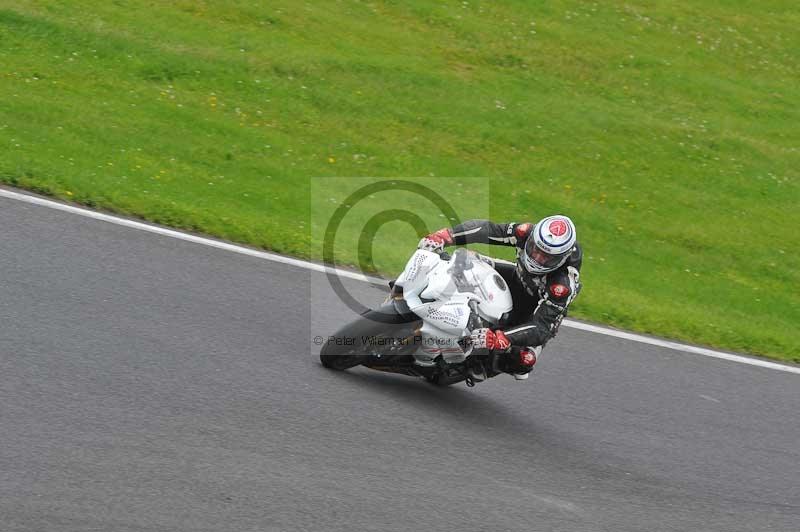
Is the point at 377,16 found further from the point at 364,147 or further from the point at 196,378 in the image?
the point at 196,378

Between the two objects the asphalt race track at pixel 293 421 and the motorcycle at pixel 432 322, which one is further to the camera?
the motorcycle at pixel 432 322

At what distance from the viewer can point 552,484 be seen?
659 cm

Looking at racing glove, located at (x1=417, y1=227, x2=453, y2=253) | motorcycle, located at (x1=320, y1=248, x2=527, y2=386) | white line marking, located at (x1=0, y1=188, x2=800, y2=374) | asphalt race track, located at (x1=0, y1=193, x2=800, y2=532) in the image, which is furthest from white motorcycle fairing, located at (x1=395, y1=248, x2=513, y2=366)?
white line marking, located at (x1=0, y1=188, x2=800, y2=374)

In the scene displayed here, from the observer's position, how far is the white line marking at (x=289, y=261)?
9250 millimetres

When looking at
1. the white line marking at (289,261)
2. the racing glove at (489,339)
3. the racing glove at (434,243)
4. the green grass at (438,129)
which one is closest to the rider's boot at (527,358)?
the racing glove at (489,339)

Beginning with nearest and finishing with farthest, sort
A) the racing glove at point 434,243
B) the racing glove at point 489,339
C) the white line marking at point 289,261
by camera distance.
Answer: the racing glove at point 489,339, the racing glove at point 434,243, the white line marking at point 289,261

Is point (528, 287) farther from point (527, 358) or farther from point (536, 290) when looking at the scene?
point (527, 358)

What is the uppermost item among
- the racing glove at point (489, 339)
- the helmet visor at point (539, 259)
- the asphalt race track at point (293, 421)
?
the helmet visor at point (539, 259)

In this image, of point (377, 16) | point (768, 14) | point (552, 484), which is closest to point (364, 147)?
point (377, 16)

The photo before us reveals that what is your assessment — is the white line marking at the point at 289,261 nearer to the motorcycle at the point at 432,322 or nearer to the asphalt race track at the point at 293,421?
the asphalt race track at the point at 293,421

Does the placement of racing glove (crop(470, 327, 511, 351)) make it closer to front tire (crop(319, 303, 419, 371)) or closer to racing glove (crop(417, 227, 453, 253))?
front tire (crop(319, 303, 419, 371))

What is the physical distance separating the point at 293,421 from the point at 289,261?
3178 millimetres

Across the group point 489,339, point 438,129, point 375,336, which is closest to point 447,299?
point 489,339

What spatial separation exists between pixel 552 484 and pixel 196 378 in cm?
249
